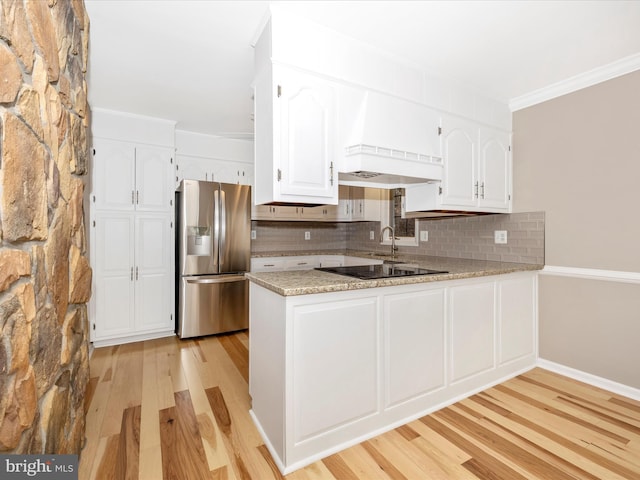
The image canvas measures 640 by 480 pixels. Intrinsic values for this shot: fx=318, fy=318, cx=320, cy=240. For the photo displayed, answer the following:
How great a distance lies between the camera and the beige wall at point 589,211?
7.76 ft

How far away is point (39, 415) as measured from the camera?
3.63 ft

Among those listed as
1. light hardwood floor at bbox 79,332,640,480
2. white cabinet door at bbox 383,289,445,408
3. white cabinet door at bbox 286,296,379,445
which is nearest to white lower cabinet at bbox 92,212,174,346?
light hardwood floor at bbox 79,332,640,480

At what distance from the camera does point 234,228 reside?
382 centimetres

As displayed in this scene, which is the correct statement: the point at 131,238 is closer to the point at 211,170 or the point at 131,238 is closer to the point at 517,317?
the point at 211,170

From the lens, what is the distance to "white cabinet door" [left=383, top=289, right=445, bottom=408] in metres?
1.95

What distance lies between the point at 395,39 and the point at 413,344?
1.99 m

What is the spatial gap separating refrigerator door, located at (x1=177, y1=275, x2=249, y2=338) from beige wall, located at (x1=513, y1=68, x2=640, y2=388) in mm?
3162

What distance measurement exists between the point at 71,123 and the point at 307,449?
6.59 ft

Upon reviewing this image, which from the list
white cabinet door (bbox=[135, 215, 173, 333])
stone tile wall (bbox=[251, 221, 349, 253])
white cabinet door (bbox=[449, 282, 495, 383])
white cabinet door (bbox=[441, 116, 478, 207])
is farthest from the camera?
stone tile wall (bbox=[251, 221, 349, 253])

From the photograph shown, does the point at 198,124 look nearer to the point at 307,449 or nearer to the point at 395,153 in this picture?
the point at 395,153

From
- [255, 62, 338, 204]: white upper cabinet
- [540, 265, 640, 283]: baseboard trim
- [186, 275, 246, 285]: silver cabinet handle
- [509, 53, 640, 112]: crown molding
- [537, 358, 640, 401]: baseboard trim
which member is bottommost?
[537, 358, 640, 401]: baseboard trim

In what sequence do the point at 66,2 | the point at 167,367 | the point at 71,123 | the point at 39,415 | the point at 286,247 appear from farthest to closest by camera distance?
the point at 286,247 < the point at 167,367 < the point at 71,123 < the point at 66,2 < the point at 39,415

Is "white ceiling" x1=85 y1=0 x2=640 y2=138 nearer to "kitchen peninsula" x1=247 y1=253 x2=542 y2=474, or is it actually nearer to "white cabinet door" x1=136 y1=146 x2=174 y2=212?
"white cabinet door" x1=136 y1=146 x2=174 y2=212

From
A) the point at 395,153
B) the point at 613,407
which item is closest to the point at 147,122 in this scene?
the point at 395,153
